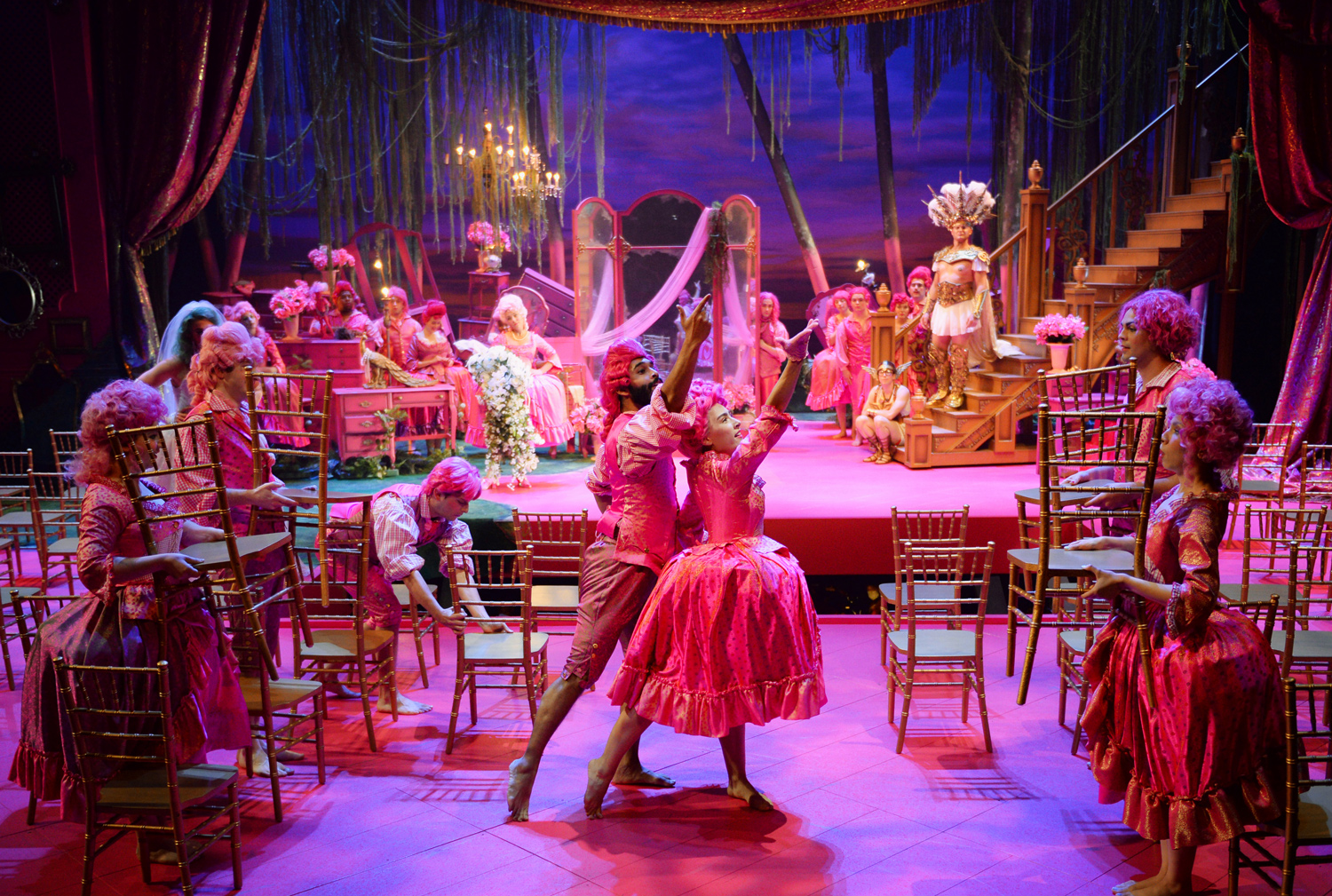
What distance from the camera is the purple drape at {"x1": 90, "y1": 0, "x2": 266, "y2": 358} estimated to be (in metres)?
6.88

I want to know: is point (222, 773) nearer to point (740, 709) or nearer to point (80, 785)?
point (80, 785)

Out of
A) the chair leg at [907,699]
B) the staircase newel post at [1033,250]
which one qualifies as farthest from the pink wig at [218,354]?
the staircase newel post at [1033,250]

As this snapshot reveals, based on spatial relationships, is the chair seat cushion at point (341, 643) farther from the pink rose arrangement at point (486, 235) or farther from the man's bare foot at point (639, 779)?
the pink rose arrangement at point (486, 235)

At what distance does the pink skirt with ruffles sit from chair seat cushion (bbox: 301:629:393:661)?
1355mm

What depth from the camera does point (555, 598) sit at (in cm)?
406

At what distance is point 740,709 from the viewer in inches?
107

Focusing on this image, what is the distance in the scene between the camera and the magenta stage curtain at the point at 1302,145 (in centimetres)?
648

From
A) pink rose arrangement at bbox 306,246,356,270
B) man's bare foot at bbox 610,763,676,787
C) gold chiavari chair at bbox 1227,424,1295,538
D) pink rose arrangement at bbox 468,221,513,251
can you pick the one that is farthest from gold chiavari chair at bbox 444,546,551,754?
pink rose arrangement at bbox 468,221,513,251

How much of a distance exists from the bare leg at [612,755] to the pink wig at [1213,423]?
1.73 m

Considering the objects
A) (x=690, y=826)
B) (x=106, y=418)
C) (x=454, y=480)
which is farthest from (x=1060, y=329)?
(x=106, y=418)

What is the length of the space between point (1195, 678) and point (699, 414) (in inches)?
59.3

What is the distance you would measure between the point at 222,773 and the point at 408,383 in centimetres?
570

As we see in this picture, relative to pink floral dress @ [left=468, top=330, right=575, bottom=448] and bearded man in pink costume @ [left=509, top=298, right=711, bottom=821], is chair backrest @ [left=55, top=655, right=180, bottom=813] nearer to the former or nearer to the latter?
bearded man in pink costume @ [left=509, top=298, right=711, bottom=821]

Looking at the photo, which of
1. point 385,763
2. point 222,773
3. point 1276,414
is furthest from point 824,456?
point 222,773
